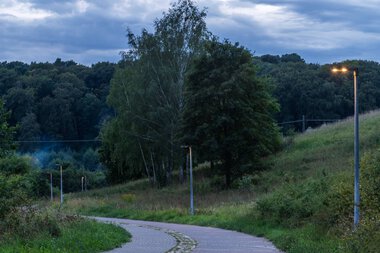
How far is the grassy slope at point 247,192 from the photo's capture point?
4207 cm

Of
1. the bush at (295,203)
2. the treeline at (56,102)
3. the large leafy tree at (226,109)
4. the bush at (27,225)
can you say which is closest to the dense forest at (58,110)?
the treeline at (56,102)

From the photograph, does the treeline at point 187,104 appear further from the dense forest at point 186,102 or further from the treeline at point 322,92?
the treeline at point 322,92

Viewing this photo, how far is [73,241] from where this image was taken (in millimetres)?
20266

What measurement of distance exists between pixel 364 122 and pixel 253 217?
38.1 m

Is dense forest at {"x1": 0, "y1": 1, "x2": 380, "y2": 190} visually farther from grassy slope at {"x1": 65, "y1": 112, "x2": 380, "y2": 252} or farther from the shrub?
the shrub

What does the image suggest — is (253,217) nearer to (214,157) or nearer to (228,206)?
(228,206)

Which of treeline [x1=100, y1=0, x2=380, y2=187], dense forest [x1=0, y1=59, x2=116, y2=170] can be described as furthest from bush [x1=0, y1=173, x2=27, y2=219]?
dense forest [x1=0, y1=59, x2=116, y2=170]

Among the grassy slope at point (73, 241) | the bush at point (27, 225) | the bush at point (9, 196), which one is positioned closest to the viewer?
the grassy slope at point (73, 241)

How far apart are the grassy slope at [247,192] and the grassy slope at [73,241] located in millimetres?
8621

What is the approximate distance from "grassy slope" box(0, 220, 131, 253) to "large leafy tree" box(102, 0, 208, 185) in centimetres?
3678

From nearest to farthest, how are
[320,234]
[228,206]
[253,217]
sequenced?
1. [320,234]
2. [253,217]
3. [228,206]

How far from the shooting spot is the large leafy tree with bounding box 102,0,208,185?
6388 cm

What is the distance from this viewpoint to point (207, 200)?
183ft

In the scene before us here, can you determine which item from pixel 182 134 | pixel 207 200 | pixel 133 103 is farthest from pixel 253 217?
pixel 133 103
